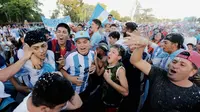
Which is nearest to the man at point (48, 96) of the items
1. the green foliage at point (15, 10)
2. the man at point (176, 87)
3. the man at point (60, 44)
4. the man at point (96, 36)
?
the man at point (176, 87)

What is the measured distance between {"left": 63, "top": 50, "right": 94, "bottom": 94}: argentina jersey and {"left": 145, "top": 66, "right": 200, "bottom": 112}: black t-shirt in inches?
51.1

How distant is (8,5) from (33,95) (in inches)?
1726

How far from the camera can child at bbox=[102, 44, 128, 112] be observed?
2.90 metres

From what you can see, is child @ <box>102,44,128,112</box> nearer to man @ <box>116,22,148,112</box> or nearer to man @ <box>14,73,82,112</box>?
man @ <box>116,22,148,112</box>

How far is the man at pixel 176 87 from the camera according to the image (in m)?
2.05

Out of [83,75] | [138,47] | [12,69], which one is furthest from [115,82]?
[12,69]

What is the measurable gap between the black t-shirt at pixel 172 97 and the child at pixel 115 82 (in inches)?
28.6

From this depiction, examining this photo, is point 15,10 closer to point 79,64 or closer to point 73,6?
point 73,6

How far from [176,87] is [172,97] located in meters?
0.13

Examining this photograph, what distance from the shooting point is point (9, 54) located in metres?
7.85

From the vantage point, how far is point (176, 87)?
2.10m

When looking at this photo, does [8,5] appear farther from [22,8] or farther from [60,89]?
[60,89]

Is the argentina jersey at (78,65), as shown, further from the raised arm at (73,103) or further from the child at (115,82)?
the raised arm at (73,103)

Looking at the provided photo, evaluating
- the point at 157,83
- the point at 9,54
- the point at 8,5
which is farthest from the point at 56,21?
the point at 8,5
